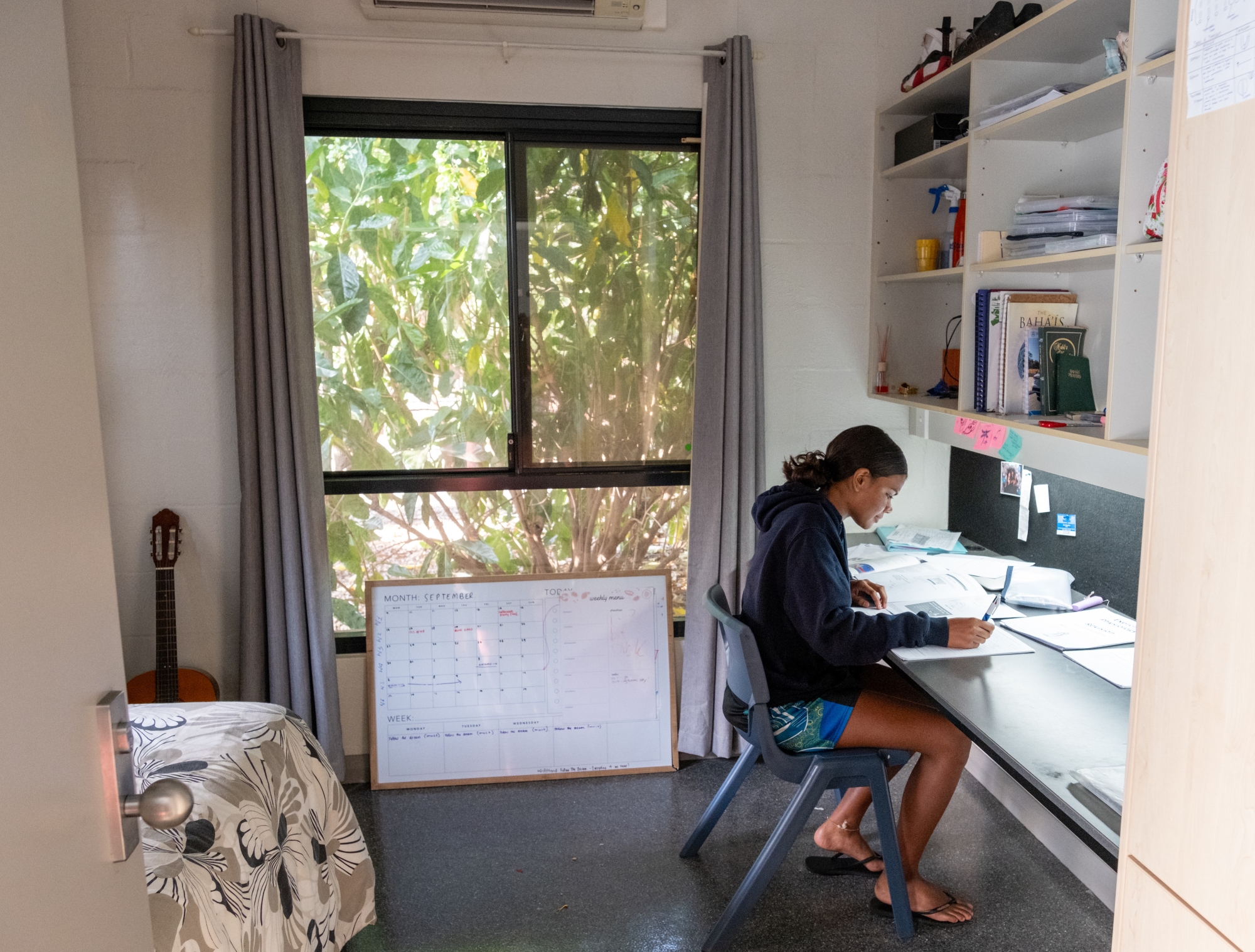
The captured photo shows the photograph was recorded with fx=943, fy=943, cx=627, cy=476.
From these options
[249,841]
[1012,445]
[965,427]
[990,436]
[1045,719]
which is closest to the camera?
[249,841]

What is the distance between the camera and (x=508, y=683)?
3.03 metres

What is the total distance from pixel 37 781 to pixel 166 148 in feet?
8.05

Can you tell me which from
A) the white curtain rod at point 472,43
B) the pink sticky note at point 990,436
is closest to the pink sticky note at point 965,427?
the pink sticky note at point 990,436

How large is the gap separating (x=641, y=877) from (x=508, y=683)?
804 millimetres

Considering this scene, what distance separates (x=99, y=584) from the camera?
0.94 metres

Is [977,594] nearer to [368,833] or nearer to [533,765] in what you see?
[533,765]

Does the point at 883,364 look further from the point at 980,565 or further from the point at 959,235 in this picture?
the point at 980,565

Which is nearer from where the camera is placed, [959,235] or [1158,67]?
[1158,67]

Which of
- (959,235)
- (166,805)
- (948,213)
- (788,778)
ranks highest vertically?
(948,213)

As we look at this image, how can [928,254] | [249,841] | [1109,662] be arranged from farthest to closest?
[928,254], [1109,662], [249,841]

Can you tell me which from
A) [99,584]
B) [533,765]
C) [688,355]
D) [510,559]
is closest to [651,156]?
[688,355]

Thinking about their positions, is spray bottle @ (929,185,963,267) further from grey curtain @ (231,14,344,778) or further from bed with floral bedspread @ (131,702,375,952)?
bed with floral bedspread @ (131,702,375,952)

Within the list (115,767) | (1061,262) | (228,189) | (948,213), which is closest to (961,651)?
(1061,262)

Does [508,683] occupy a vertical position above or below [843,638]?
below
